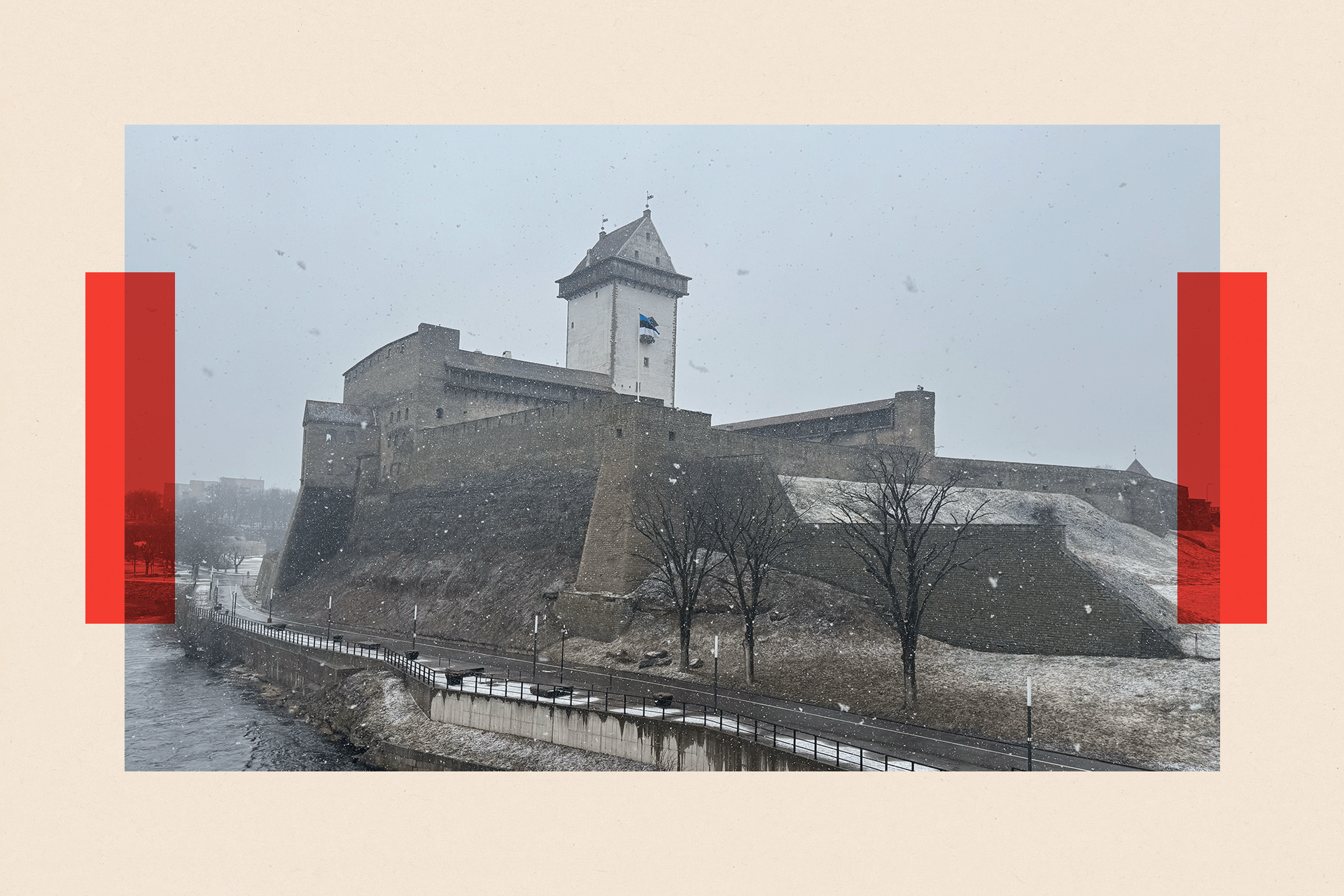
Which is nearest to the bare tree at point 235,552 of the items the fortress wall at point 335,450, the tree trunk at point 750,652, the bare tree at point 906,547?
the fortress wall at point 335,450

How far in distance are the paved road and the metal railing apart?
18.5 inches

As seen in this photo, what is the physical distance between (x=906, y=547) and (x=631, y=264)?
1538 inches

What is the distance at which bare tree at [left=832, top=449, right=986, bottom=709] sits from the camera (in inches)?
820

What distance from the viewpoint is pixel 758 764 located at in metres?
16.0

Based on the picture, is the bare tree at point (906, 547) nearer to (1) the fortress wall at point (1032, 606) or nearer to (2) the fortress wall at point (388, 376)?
(1) the fortress wall at point (1032, 606)

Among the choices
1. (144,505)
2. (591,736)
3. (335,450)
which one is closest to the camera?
(591,736)

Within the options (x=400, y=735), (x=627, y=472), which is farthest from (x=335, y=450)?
(x=400, y=735)

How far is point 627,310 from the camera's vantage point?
57.0 meters

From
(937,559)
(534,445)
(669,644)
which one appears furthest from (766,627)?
(534,445)

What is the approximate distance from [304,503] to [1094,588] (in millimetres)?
44070

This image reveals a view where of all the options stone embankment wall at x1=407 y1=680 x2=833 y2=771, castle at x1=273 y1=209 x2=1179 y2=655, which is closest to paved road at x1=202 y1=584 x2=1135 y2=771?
stone embankment wall at x1=407 y1=680 x2=833 y2=771

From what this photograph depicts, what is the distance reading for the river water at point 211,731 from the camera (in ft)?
72.8

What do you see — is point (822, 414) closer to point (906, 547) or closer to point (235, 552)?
point (906, 547)

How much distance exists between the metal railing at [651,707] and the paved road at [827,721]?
0.47m
